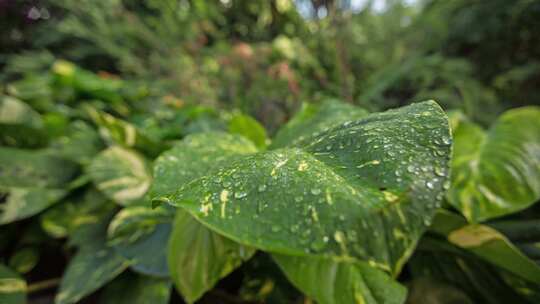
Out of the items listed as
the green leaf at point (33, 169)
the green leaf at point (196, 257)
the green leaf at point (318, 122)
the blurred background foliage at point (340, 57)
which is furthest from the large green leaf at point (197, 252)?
the blurred background foliage at point (340, 57)

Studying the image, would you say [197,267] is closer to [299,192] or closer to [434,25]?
[299,192]

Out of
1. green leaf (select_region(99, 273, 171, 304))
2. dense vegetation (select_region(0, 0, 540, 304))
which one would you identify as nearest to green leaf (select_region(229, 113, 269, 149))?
dense vegetation (select_region(0, 0, 540, 304))

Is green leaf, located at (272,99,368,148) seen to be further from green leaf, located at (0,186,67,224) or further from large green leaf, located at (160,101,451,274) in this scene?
green leaf, located at (0,186,67,224)

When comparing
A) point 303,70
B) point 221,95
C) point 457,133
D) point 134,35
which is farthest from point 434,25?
point 134,35

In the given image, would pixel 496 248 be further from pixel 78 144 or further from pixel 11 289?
pixel 78 144

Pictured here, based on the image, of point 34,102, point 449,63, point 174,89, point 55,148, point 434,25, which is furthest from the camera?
point 434,25

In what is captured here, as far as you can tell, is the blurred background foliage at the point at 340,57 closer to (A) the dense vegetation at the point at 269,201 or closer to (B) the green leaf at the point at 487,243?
(A) the dense vegetation at the point at 269,201
